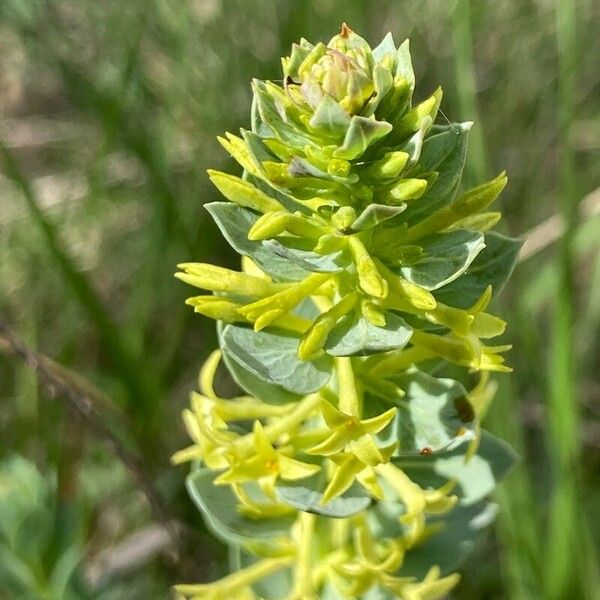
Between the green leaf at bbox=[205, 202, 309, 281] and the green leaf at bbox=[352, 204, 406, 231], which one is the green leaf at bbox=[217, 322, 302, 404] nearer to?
the green leaf at bbox=[205, 202, 309, 281]

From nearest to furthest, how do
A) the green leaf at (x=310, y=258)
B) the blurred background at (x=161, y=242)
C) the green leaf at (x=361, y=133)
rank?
the green leaf at (x=361, y=133), the green leaf at (x=310, y=258), the blurred background at (x=161, y=242)

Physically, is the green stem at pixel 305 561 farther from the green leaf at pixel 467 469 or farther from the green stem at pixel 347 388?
the green stem at pixel 347 388

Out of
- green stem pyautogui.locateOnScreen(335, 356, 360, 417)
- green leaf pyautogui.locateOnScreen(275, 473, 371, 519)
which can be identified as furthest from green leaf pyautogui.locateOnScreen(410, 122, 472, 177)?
green leaf pyautogui.locateOnScreen(275, 473, 371, 519)

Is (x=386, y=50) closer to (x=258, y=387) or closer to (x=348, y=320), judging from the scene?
(x=348, y=320)

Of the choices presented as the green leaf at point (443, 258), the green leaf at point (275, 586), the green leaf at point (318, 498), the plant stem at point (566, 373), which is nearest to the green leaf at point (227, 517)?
the green leaf at point (275, 586)

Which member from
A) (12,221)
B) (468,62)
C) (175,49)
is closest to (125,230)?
(12,221)

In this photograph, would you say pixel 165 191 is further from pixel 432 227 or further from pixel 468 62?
pixel 432 227

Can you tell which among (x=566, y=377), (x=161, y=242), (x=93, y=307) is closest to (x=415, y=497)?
(x=566, y=377)
